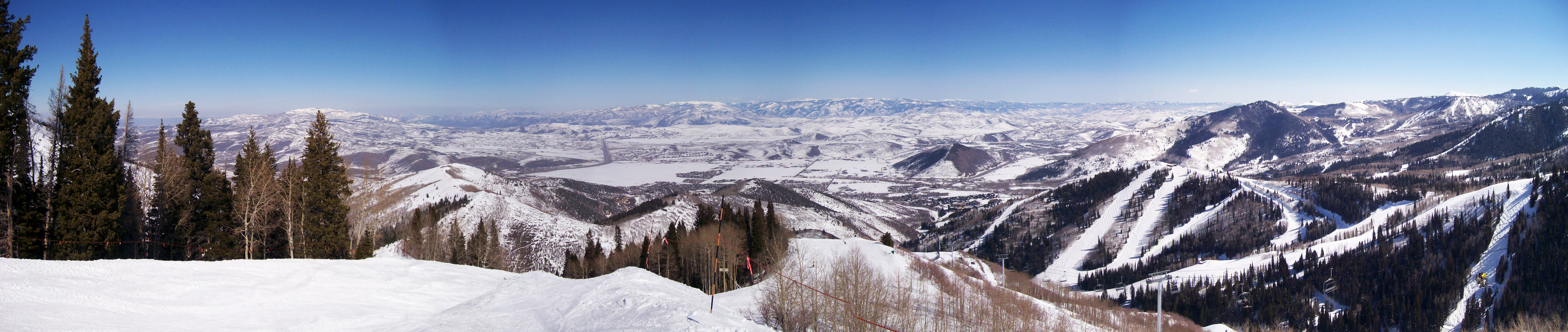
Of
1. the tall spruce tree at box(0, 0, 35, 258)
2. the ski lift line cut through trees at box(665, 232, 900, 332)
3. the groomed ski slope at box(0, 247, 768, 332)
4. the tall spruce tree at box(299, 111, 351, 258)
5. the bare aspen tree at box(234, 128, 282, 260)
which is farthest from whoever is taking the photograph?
the tall spruce tree at box(299, 111, 351, 258)

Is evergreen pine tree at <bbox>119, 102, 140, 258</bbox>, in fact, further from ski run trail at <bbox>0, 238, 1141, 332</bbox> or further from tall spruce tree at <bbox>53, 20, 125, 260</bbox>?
ski run trail at <bbox>0, 238, 1141, 332</bbox>

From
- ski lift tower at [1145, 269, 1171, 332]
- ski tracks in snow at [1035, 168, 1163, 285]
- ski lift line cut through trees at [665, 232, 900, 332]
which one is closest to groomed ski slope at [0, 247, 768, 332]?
ski lift line cut through trees at [665, 232, 900, 332]

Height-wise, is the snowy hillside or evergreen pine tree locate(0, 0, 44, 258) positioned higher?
evergreen pine tree locate(0, 0, 44, 258)

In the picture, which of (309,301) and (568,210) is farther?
(568,210)

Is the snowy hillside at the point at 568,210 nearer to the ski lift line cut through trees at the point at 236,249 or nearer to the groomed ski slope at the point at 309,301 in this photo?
the ski lift line cut through trees at the point at 236,249

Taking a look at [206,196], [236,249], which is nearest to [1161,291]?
[236,249]

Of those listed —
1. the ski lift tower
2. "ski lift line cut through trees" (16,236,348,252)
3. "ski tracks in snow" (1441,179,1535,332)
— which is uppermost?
"ski lift line cut through trees" (16,236,348,252)

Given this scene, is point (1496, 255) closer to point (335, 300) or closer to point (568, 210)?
point (335, 300)
